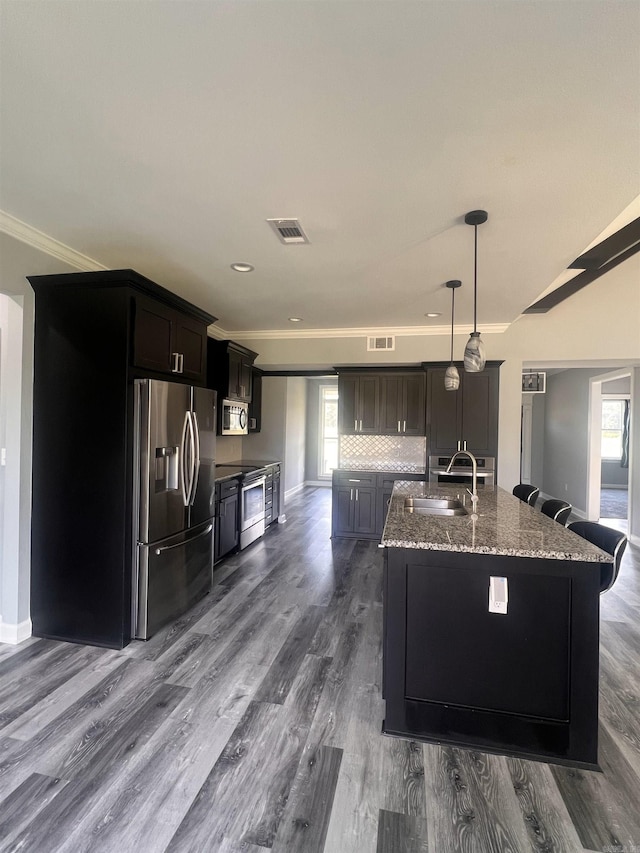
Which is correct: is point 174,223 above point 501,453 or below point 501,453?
above

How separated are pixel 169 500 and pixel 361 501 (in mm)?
2981

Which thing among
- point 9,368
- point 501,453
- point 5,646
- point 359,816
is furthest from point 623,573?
point 9,368

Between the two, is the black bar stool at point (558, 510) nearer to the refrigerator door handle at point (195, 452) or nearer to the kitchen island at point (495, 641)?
the kitchen island at point (495, 641)

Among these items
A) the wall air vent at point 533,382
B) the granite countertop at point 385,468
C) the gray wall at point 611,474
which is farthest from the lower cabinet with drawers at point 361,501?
the gray wall at point 611,474

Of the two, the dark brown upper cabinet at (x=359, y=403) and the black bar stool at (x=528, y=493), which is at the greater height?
the dark brown upper cabinet at (x=359, y=403)

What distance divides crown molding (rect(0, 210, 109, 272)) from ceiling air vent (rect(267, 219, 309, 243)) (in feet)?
5.02

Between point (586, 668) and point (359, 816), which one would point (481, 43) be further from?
point (359, 816)

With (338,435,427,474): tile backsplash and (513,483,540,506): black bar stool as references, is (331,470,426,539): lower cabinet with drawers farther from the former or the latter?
(513,483,540,506): black bar stool

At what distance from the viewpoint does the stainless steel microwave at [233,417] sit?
4.74m

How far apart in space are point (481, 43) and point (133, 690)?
325 cm

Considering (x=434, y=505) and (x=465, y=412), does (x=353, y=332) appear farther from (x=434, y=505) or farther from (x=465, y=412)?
(x=434, y=505)

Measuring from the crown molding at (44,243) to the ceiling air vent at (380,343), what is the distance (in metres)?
3.10

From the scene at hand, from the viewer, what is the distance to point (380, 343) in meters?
5.20

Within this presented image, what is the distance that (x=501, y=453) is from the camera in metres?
4.95
